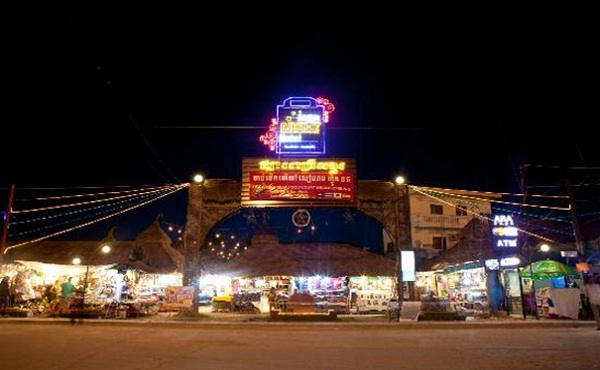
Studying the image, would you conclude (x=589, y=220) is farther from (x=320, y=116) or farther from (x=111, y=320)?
(x=111, y=320)

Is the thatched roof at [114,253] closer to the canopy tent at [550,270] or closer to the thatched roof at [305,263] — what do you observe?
the thatched roof at [305,263]

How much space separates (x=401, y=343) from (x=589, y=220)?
2203 centimetres

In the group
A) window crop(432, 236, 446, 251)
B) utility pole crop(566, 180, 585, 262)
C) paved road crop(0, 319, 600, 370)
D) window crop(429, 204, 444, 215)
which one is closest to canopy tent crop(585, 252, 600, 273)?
utility pole crop(566, 180, 585, 262)

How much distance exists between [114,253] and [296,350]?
18.4 m

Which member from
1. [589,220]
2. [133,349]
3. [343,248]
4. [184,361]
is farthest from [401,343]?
[589,220]

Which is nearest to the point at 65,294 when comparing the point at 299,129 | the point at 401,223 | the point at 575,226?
the point at 299,129

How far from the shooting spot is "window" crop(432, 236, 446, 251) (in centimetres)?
4612

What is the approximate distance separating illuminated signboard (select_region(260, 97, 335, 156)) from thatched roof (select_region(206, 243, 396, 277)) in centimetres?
686

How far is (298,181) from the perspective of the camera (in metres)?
20.5

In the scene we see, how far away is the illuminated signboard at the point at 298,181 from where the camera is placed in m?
20.5

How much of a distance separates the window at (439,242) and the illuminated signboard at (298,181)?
91.7ft

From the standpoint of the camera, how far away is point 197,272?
840 inches

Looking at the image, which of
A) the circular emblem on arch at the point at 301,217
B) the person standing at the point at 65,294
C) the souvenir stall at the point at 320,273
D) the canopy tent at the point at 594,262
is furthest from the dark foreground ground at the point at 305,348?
the canopy tent at the point at 594,262

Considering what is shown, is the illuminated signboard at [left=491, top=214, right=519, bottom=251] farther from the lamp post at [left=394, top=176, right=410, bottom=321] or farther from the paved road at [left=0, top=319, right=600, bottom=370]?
the paved road at [left=0, top=319, right=600, bottom=370]
